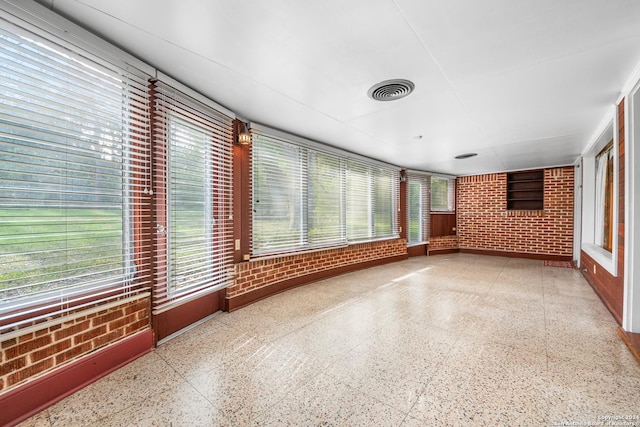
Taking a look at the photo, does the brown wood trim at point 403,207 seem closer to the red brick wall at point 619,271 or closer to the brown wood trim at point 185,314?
the red brick wall at point 619,271

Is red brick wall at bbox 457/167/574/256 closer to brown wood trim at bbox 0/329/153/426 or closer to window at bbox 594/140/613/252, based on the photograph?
window at bbox 594/140/613/252

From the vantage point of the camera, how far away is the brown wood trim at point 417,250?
23.0ft

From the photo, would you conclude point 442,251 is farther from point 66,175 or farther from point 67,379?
point 66,175

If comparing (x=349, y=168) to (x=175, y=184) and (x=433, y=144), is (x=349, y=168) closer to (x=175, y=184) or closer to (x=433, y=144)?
(x=433, y=144)

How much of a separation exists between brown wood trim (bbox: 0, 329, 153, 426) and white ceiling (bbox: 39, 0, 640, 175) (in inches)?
88.6

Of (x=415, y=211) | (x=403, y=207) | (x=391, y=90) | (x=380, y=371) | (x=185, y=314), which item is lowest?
(x=380, y=371)

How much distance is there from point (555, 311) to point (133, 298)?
173 inches

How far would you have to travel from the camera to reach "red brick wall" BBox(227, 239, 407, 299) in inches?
130

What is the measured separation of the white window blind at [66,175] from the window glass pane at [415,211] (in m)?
6.17

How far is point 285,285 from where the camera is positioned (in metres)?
3.96

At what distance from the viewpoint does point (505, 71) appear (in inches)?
86.4

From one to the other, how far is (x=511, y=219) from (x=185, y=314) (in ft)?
25.8

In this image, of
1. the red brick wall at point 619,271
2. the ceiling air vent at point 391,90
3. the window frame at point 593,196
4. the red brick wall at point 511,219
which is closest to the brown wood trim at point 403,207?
the red brick wall at point 511,219

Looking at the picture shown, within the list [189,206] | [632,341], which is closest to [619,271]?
[632,341]
